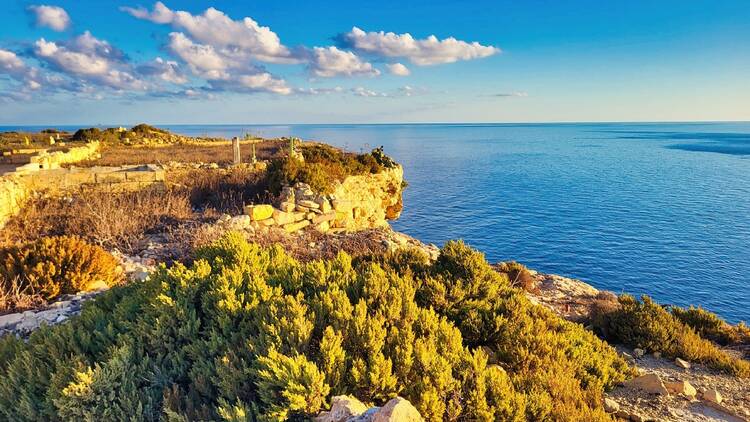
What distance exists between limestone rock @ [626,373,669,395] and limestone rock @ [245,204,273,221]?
27.8 ft

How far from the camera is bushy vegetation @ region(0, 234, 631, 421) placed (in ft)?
10.4

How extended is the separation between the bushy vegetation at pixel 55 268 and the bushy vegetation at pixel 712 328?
11337 millimetres

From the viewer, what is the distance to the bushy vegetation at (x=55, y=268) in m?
5.98

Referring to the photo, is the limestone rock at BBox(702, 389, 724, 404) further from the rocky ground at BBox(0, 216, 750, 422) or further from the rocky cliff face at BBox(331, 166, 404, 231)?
the rocky cliff face at BBox(331, 166, 404, 231)

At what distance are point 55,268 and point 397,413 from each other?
6188 millimetres

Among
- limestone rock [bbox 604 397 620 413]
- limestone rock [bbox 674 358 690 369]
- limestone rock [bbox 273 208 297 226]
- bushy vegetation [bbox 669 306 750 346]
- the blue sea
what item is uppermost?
limestone rock [bbox 273 208 297 226]

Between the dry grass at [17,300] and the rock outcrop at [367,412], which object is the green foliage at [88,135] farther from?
the rock outcrop at [367,412]

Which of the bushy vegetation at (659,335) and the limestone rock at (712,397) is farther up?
the limestone rock at (712,397)

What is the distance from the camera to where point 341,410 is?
287 centimetres

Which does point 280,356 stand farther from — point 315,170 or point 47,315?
point 315,170

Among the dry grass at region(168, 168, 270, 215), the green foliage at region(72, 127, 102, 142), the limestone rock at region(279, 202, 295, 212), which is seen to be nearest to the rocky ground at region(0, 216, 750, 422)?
the limestone rock at region(279, 202, 295, 212)

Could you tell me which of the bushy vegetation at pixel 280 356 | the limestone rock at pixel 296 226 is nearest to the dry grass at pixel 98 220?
the limestone rock at pixel 296 226

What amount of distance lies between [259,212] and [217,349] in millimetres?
7165

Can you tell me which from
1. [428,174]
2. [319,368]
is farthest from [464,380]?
[428,174]
